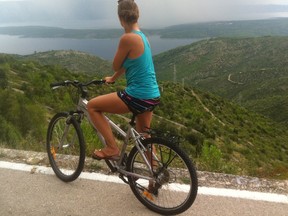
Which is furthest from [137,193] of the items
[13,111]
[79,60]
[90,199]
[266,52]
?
[266,52]

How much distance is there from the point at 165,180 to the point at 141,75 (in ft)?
3.77

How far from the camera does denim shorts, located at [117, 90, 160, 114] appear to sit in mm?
3348

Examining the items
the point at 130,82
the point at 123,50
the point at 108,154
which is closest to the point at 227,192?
the point at 108,154

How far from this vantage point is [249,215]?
3.34 meters

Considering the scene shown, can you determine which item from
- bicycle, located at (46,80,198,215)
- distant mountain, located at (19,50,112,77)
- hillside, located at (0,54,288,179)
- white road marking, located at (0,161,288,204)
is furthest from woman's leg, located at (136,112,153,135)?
distant mountain, located at (19,50,112,77)

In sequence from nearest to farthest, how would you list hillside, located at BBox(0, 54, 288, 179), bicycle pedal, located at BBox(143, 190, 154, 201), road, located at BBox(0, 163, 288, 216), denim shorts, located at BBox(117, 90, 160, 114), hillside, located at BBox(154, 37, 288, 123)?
denim shorts, located at BBox(117, 90, 160, 114), road, located at BBox(0, 163, 288, 216), bicycle pedal, located at BBox(143, 190, 154, 201), hillside, located at BBox(0, 54, 288, 179), hillside, located at BBox(154, 37, 288, 123)

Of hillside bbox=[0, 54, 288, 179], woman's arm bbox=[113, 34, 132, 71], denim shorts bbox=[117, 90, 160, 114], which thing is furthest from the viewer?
hillside bbox=[0, 54, 288, 179]

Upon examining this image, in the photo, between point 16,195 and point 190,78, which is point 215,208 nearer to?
point 16,195

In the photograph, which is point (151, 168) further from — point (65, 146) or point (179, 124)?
point (179, 124)

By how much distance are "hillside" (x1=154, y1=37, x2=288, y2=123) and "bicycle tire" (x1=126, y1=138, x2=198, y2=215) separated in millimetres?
66723

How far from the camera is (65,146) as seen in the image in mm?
4402

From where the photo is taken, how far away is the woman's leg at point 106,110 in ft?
11.3

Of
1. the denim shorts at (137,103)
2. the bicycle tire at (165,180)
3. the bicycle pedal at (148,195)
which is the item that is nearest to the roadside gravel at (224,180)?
the bicycle tire at (165,180)

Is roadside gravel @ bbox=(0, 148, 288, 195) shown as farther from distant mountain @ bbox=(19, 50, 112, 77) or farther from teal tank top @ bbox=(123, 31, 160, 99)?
distant mountain @ bbox=(19, 50, 112, 77)
